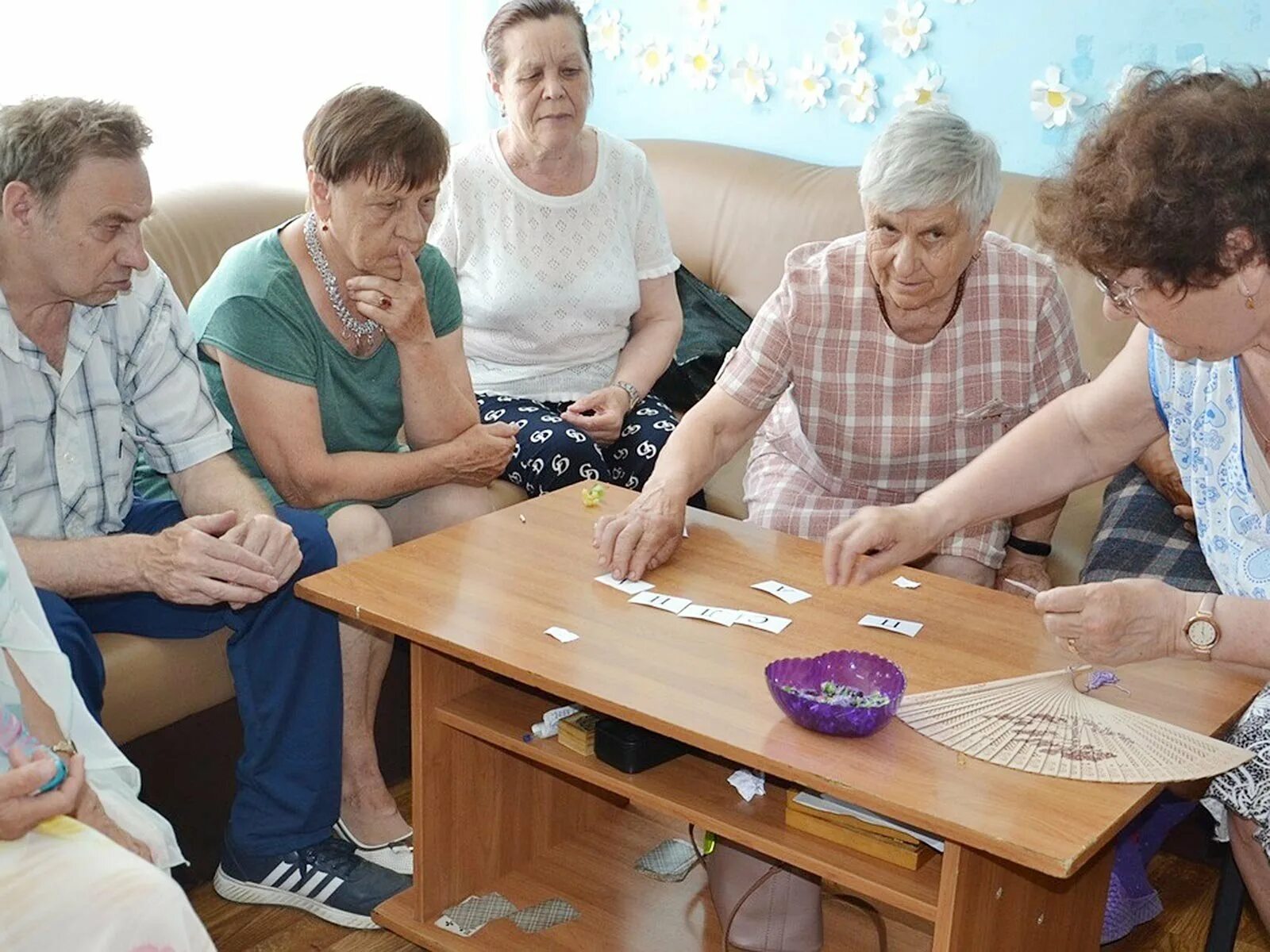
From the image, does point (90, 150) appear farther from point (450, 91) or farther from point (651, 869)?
point (450, 91)

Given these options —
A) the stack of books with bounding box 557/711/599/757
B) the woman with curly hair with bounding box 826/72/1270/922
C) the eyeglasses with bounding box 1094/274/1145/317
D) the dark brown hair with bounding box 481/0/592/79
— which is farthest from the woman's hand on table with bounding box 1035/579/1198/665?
the dark brown hair with bounding box 481/0/592/79

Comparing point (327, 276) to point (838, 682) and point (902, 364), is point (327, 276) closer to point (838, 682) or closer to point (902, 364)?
point (902, 364)

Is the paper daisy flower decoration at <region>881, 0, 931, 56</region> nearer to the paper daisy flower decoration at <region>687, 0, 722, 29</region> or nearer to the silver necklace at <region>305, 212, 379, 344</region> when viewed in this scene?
the paper daisy flower decoration at <region>687, 0, 722, 29</region>

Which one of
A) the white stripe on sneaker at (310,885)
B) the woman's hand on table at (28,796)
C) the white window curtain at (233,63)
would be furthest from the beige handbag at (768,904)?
the white window curtain at (233,63)

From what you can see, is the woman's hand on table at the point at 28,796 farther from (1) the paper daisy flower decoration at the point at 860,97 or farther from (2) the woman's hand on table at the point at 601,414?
(1) the paper daisy flower decoration at the point at 860,97

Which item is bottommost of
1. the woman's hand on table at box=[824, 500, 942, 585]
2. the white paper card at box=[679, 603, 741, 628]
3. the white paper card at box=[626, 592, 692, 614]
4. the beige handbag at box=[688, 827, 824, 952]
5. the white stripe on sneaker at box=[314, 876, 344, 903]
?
the white stripe on sneaker at box=[314, 876, 344, 903]

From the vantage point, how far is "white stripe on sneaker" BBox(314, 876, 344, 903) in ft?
7.36

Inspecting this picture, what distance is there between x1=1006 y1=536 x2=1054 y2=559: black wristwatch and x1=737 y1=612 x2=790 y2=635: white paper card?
784mm

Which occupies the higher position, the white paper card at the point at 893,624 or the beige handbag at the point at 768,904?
the white paper card at the point at 893,624

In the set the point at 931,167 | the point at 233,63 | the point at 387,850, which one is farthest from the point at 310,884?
the point at 233,63

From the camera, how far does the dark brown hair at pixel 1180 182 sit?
5.30ft

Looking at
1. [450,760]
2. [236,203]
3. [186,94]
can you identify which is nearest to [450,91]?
[186,94]

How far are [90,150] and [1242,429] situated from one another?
150 cm

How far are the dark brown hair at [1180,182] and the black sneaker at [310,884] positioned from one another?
135 centimetres
